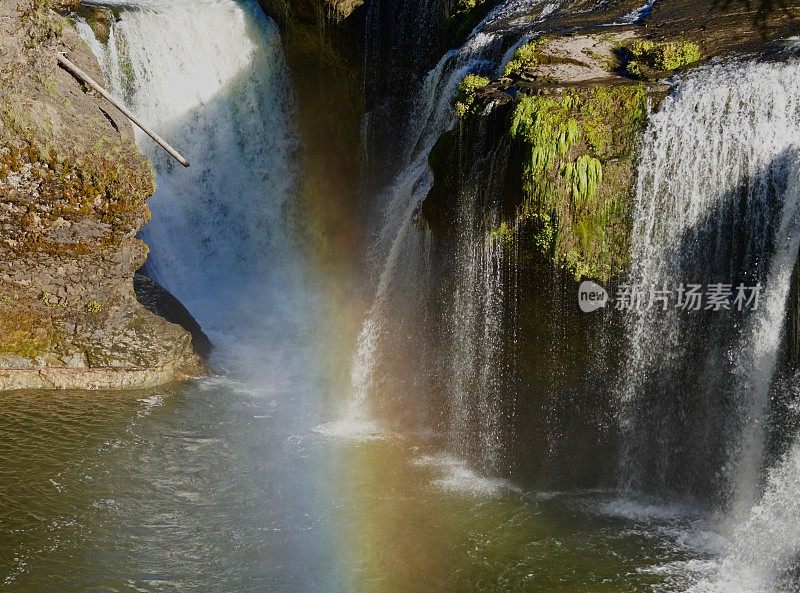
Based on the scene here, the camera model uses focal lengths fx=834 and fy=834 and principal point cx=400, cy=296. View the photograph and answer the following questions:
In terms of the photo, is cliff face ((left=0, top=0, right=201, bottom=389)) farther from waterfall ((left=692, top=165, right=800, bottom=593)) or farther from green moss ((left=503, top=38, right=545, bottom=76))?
waterfall ((left=692, top=165, right=800, bottom=593))

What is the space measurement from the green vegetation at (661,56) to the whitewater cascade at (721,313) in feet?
2.33

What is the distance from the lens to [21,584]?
745 cm

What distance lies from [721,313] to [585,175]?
199 cm

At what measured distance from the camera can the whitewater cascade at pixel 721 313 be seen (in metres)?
7.98

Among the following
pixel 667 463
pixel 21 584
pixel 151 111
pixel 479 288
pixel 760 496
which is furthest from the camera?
pixel 151 111

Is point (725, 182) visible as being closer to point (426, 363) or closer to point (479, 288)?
point (479, 288)

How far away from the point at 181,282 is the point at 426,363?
709 cm

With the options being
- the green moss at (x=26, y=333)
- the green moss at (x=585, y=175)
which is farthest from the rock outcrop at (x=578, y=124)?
the green moss at (x=26, y=333)

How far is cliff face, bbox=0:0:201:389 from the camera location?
11.3 m

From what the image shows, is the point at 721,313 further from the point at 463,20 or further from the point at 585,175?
the point at 463,20

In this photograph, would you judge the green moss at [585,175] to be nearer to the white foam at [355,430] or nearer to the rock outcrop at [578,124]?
the rock outcrop at [578,124]

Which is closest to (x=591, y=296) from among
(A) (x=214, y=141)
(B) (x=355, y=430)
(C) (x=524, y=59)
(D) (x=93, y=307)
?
(C) (x=524, y=59)

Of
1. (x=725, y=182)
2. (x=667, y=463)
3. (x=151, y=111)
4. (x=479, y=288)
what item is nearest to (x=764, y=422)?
(x=667, y=463)

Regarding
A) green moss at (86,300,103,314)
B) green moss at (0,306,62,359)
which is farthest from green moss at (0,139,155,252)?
green moss at (0,306,62,359)
